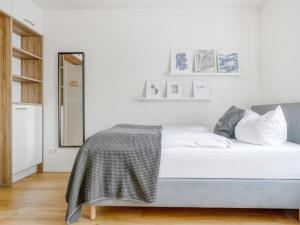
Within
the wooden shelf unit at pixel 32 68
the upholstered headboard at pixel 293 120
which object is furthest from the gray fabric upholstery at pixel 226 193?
the wooden shelf unit at pixel 32 68

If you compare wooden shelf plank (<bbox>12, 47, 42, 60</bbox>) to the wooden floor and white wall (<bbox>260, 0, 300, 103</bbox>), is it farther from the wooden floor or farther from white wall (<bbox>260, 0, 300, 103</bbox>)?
white wall (<bbox>260, 0, 300, 103</bbox>)

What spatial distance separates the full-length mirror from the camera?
12.9ft

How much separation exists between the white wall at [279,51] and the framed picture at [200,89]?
76 centimetres

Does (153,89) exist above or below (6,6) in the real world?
below

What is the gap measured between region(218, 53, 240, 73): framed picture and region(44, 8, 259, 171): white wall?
0.10 m

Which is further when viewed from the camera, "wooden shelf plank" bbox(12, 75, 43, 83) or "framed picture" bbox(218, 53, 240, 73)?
"framed picture" bbox(218, 53, 240, 73)

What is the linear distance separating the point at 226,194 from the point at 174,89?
2.07 meters

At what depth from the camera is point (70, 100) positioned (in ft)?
12.9

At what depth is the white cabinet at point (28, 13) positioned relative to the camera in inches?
128

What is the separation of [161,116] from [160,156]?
190 centimetres

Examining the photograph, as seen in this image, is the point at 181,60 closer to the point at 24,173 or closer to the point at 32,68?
the point at 32,68

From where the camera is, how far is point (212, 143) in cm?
214

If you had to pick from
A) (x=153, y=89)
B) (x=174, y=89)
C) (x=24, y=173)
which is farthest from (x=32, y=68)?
(x=174, y=89)

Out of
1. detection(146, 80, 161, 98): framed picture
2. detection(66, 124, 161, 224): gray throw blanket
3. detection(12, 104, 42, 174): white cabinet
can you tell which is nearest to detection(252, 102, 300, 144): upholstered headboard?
detection(66, 124, 161, 224): gray throw blanket
